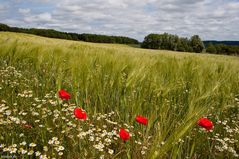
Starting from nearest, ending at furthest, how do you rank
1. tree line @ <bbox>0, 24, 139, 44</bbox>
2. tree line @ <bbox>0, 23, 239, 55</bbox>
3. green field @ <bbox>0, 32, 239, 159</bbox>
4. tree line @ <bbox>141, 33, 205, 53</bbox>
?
green field @ <bbox>0, 32, 239, 159</bbox>, tree line @ <bbox>0, 24, 139, 44</bbox>, tree line @ <bbox>0, 23, 239, 55</bbox>, tree line @ <bbox>141, 33, 205, 53</bbox>

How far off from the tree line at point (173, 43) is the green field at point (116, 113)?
59.0 meters

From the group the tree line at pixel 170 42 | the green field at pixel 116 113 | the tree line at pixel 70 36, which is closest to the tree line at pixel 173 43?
the tree line at pixel 170 42

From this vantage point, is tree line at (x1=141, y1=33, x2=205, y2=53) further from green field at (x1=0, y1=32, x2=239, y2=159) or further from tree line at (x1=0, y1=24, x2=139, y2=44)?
green field at (x1=0, y1=32, x2=239, y2=159)

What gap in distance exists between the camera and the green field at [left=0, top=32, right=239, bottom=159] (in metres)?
1.47

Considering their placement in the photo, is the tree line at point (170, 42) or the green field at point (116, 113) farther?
the tree line at point (170, 42)

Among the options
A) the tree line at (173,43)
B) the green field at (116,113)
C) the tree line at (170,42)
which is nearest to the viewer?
the green field at (116,113)

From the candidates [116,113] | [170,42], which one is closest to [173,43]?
[170,42]

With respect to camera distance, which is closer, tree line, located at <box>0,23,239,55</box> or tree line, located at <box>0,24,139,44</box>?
tree line, located at <box>0,24,139,44</box>

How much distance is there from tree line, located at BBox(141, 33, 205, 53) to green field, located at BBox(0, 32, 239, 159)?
59046 mm

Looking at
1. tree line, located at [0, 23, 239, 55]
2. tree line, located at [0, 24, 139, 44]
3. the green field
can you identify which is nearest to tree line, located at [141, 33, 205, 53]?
tree line, located at [0, 23, 239, 55]

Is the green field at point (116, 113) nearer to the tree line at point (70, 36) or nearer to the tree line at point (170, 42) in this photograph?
the tree line at point (70, 36)

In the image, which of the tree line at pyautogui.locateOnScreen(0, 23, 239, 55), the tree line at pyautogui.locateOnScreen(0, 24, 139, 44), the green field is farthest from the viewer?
the tree line at pyautogui.locateOnScreen(0, 23, 239, 55)

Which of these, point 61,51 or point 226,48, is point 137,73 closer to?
point 61,51

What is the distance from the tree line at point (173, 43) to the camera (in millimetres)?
60125
